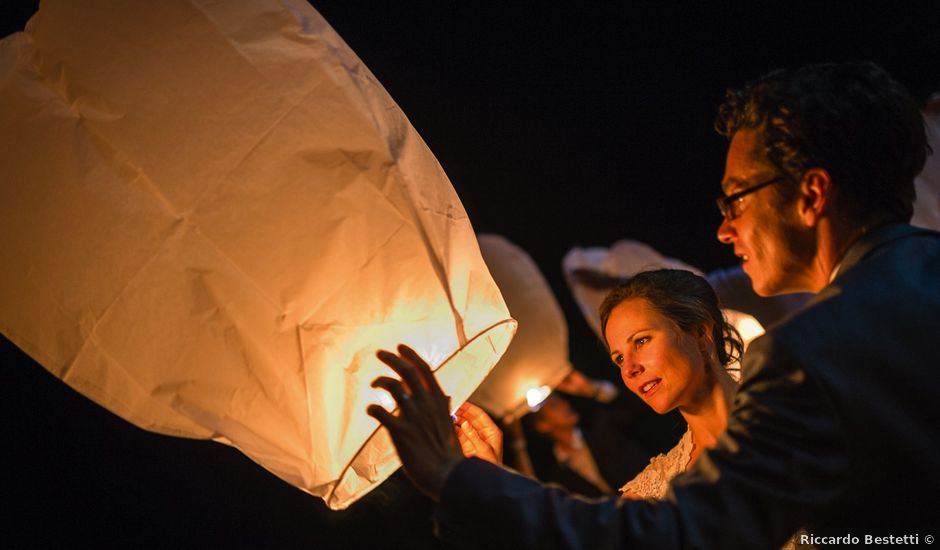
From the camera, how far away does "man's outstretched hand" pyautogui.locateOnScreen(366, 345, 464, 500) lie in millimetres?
974

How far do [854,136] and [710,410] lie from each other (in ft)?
3.28

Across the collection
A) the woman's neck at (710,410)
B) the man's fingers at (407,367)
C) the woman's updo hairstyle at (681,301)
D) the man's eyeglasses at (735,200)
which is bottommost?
the woman's neck at (710,410)

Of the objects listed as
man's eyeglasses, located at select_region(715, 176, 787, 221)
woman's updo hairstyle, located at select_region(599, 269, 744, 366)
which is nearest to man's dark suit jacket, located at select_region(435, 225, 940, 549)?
man's eyeglasses, located at select_region(715, 176, 787, 221)

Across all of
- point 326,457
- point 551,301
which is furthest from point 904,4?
point 326,457

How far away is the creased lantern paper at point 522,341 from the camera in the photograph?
9.30ft

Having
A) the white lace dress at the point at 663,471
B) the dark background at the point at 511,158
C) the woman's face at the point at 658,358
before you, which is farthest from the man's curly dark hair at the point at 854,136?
the dark background at the point at 511,158

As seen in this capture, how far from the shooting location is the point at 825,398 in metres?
0.89

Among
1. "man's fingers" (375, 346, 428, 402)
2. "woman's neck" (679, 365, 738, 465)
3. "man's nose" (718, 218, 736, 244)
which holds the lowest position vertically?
"woman's neck" (679, 365, 738, 465)

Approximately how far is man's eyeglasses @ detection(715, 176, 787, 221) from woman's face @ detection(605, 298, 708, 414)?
30.2 inches

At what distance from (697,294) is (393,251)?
1.29 meters

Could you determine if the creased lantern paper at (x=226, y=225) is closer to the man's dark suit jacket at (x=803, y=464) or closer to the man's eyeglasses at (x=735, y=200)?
the man's dark suit jacket at (x=803, y=464)

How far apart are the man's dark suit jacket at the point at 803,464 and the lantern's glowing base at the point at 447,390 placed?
11.1 inches

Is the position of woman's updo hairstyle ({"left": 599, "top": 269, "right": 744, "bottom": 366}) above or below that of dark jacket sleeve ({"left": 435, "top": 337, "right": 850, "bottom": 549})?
below

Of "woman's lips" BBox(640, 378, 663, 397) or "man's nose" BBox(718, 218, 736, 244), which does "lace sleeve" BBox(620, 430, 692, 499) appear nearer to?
"woman's lips" BBox(640, 378, 663, 397)
